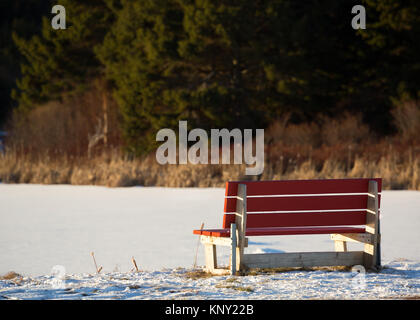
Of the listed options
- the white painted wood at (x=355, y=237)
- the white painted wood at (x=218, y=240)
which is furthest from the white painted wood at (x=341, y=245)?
the white painted wood at (x=218, y=240)

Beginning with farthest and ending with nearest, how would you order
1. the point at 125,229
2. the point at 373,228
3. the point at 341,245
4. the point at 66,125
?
1. the point at 66,125
2. the point at 125,229
3. the point at 341,245
4. the point at 373,228

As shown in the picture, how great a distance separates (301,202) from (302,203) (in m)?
0.01

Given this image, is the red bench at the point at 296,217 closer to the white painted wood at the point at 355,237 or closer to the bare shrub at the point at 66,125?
the white painted wood at the point at 355,237

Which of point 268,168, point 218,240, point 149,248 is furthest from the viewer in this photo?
point 268,168

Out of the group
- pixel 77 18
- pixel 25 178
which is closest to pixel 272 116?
pixel 77 18

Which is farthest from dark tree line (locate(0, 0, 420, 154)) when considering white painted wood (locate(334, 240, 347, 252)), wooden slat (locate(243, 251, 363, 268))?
wooden slat (locate(243, 251, 363, 268))

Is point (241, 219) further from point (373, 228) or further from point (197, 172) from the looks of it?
point (197, 172)

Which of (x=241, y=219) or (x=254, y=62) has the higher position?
(x=254, y=62)

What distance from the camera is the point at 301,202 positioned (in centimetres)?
562

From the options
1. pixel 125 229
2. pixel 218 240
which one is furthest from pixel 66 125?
pixel 218 240

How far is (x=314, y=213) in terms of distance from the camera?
5684 millimetres

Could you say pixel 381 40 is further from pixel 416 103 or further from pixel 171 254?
pixel 171 254

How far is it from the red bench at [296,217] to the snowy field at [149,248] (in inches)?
6.1

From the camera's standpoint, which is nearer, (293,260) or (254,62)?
(293,260)
